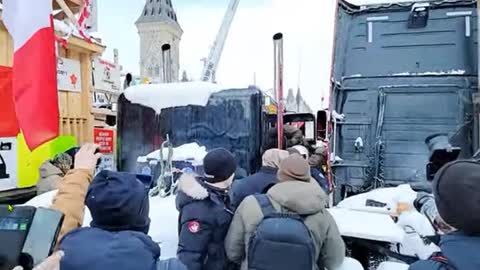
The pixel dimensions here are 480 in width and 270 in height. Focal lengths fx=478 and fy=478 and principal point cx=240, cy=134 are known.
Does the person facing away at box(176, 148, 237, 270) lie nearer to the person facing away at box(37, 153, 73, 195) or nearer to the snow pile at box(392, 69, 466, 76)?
the person facing away at box(37, 153, 73, 195)

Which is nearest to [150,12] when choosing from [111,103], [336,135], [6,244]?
[111,103]

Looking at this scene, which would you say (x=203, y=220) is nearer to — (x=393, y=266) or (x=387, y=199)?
(x=393, y=266)

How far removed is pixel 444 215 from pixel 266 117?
3.85 meters

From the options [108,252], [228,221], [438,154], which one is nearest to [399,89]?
[438,154]

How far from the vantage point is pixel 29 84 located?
2.54m

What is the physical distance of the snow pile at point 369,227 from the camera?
317 cm

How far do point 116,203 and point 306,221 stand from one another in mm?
1155

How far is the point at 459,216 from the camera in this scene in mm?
1524

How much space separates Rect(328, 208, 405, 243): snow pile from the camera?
10.4ft

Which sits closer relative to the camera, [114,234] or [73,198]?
[114,234]

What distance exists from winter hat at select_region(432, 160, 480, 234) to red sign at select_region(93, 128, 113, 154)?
539 cm

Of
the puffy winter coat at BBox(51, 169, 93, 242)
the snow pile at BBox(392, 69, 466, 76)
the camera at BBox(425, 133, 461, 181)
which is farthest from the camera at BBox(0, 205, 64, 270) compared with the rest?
the snow pile at BBox(392, 69, 466, 76)

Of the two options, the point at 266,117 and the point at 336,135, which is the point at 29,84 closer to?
the point at 266,117

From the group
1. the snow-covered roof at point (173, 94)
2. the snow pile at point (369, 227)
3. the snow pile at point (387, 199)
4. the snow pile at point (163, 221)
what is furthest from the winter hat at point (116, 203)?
the snow-covered roof at point (173, 94)
